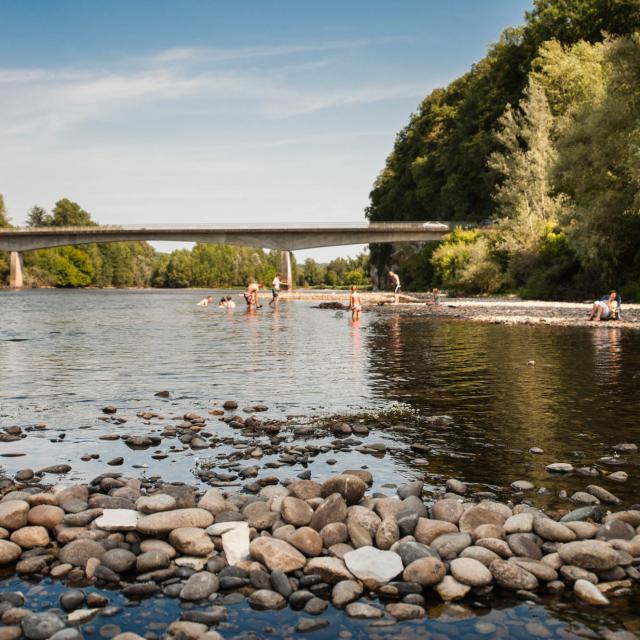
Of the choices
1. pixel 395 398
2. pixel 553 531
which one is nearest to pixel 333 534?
pixel 553 531

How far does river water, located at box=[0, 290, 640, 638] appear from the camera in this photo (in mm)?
7469

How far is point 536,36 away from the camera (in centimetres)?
7994

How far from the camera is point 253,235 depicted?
103625 millimetres

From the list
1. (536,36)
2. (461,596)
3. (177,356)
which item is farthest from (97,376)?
(536,36)

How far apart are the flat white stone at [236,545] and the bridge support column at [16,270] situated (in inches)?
4804

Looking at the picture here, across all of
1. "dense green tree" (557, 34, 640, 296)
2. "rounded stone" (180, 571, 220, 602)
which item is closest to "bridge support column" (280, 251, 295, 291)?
"dense green tree" (557, 34, 640, 296)

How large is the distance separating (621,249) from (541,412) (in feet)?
108

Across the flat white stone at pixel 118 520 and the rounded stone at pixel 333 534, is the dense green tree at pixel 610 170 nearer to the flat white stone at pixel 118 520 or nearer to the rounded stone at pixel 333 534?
the rounded stone at pixel 333 534

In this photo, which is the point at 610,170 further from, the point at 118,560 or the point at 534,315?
the point at 118,560

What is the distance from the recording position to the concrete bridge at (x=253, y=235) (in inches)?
3797

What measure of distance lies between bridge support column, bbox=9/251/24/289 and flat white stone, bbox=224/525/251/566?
4804 inches

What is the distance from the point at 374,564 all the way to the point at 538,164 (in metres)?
59.7

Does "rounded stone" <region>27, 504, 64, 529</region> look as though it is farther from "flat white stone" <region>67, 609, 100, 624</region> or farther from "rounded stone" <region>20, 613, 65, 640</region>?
"rounded stone" <region>20, 613, 65, 640</region>

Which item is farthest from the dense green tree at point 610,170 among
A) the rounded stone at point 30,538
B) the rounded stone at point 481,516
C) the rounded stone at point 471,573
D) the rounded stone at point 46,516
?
Result: the rounded stone at point 30,538
